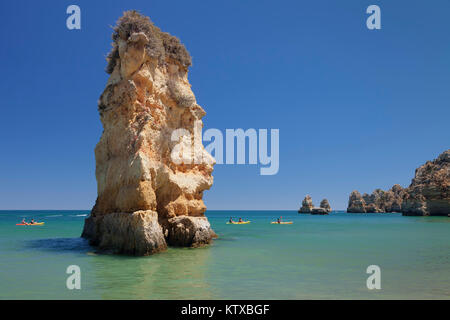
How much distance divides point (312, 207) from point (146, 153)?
109 m

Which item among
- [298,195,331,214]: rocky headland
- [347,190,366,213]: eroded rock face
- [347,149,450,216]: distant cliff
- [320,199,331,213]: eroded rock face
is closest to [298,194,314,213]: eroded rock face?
[298,195,331,214]: rocky headland

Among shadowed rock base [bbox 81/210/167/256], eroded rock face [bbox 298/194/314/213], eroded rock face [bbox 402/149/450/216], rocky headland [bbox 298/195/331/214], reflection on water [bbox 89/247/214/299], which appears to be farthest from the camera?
eroded rock face [bbox 298/194/314/213]

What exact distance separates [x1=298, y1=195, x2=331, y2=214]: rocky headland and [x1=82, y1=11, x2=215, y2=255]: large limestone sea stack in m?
99.4

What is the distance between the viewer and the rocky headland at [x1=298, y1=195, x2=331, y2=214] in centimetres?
11397

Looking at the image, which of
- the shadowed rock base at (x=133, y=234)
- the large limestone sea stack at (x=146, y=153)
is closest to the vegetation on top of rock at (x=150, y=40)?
the large limestone sea stack at (x=146, y=153)

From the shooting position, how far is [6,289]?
9914 mm

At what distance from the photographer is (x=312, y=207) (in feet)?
389

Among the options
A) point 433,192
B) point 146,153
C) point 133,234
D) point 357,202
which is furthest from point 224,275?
point 357,202

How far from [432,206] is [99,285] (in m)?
85.8

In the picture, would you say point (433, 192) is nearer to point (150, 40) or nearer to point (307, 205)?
point (307, 205)

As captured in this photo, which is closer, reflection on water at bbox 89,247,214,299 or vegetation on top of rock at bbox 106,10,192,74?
reflection on water at bbox 89,247,214,299

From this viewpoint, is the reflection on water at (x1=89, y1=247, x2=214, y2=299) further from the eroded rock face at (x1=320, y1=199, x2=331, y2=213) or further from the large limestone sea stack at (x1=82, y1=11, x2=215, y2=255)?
the eroded rock face at (x1=320, y1=199, x2=331, y2=213)
